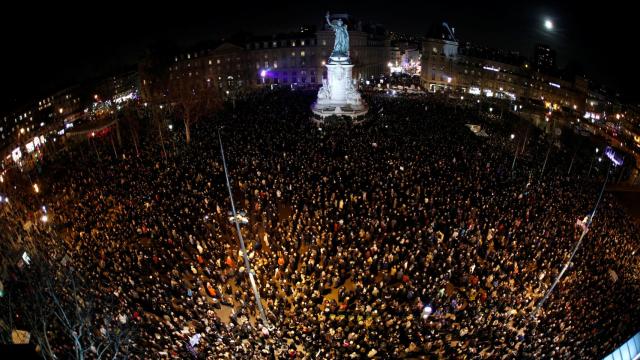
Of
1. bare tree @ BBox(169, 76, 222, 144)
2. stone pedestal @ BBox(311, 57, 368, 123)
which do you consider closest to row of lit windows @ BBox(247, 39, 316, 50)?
bare tree @ BBox(169, 76, 222, 144)

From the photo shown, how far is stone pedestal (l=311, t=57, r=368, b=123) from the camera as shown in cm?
5297

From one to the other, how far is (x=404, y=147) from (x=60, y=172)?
29686 mm

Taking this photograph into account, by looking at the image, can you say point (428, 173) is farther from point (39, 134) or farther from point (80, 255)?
point (39, 134)

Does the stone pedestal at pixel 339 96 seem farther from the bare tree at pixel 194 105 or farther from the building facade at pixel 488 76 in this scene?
the building facade at pixel 488 76

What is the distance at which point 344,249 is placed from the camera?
23.4 m

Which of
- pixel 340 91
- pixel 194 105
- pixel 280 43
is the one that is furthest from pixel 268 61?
pixel 340 91

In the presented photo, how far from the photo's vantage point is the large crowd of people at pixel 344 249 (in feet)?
56.7

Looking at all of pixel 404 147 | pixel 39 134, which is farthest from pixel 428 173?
pixel 39 134

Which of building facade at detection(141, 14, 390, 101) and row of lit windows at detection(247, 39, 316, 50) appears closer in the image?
building facade at detection(141, 14, 390, 101)

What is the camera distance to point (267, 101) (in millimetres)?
58281

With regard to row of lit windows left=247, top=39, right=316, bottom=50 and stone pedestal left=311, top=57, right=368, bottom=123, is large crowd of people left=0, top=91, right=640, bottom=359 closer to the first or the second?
stone pedestal left=311, top=57, right=368, bottom=123

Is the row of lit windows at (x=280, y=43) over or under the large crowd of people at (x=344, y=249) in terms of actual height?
under

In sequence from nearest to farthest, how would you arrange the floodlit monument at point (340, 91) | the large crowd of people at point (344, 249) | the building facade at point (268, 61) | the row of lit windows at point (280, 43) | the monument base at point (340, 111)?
the large crowd of people at point (344, 249)
the monument base at point (340, 111)
the floodlit monument at point (340, 91)
the building facade at point (268, 61)
the row of lit windows at point (280, 43)

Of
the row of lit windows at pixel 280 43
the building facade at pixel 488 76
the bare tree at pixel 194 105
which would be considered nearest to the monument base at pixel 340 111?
the bare tree at pixel 194 105
